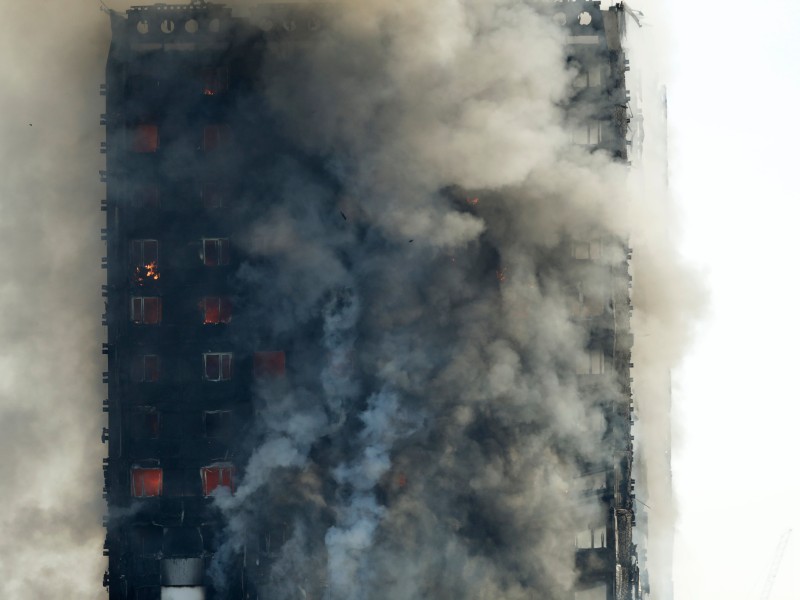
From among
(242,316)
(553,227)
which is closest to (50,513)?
(242,316)

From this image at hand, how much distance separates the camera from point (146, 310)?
78.7ft

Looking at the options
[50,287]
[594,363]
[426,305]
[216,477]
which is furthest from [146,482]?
[594,363]

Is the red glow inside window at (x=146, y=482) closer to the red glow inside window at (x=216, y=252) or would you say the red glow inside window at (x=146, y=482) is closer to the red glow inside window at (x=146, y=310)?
the red glow inside window at (x=146, y=310)

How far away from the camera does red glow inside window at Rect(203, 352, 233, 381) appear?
78.2 ft

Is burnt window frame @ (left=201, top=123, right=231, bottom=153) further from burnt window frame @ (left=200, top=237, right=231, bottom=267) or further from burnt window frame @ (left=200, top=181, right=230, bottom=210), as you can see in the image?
burnt window frame @ (left=200, top=237, right=231, bottom=267)

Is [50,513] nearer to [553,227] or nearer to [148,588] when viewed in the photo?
[148,588]

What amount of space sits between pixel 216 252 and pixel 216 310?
1.81 meters

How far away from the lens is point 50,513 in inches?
968

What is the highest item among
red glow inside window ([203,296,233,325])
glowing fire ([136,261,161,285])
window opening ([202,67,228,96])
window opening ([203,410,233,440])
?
window opening ([202,67,228,96])

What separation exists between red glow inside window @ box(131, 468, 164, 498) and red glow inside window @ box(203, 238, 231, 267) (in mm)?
6721

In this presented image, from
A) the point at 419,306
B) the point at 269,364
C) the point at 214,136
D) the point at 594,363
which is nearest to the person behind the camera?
the point at 419,306

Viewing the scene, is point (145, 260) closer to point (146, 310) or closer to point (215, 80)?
point (146, 310)

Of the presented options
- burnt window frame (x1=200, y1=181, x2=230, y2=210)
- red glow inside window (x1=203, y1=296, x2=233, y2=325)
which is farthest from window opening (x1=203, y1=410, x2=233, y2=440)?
burnt window frame (x1=200, y1=181, x2=230, y2=210)

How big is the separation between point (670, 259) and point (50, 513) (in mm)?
21505
